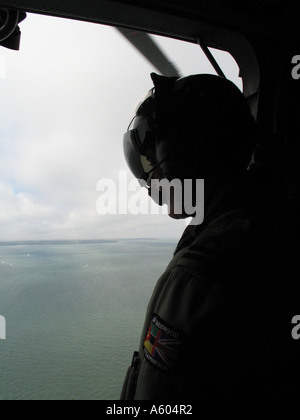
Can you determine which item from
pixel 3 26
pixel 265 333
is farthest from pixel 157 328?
pixel 3 26

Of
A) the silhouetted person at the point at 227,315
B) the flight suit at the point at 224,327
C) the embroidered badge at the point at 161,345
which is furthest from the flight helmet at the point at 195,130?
the embroidered badge at the point at 161,345

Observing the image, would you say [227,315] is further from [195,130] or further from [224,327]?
[195,130]

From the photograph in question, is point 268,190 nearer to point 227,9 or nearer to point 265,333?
point 265,333

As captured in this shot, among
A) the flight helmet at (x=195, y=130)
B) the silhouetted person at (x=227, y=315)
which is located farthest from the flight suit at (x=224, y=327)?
the flight helmet at (x=195, y=130)

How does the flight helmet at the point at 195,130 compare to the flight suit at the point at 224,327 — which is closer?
the flight suit at the point at 224,327

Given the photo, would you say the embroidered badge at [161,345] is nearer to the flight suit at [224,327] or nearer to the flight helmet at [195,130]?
the flight suit at [224,327]

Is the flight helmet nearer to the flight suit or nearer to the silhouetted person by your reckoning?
the silhouetted person

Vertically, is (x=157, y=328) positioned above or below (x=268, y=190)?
below

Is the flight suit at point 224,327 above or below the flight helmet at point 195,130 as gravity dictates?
below

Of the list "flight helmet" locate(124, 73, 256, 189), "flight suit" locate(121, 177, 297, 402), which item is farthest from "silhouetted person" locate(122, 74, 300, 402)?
"flight helmet" locate(124, 73, 256, 189)
